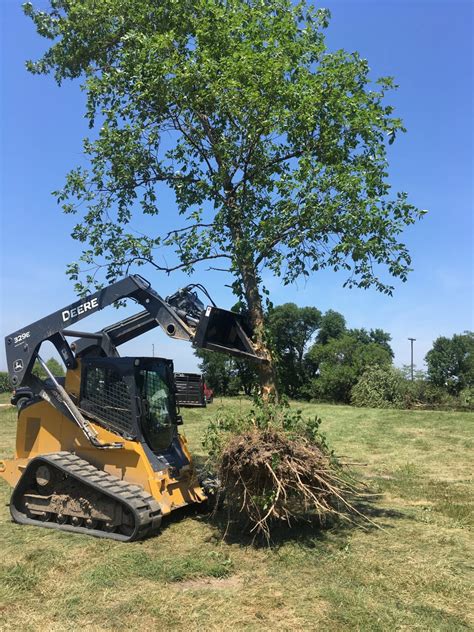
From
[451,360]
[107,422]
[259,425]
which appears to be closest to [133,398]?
[107,422]

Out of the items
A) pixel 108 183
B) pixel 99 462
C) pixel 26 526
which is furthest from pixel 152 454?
pixel 108 183

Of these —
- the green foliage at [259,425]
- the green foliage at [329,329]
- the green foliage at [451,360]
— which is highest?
the green foliage at [329,329]

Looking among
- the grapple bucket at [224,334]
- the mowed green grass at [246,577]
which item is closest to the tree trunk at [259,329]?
the grapple bucket at [224,334]

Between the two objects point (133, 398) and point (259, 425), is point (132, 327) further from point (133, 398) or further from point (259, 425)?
point (259, 425)

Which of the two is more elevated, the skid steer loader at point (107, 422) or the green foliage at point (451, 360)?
the green foliage at point (451, 360)

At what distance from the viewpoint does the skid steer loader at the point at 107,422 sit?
7.34 metres

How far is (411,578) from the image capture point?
5664 mm

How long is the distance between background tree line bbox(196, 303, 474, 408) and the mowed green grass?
523 inches

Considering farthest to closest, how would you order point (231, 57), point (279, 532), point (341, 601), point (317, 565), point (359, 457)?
point (359, 457)
point (231, 57)
point (279, 532)
point (317, 565)
point (341, 601)

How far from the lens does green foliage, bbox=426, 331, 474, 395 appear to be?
50219 millimetres

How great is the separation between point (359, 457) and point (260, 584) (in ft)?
30.6

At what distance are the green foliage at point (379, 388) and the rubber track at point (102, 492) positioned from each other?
28.5 meters

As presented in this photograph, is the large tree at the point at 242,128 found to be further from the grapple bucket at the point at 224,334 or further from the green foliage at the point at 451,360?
the green foliage at the point at 451,360

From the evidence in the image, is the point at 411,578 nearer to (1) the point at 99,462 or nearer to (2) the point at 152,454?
(2) the point at 152,454
